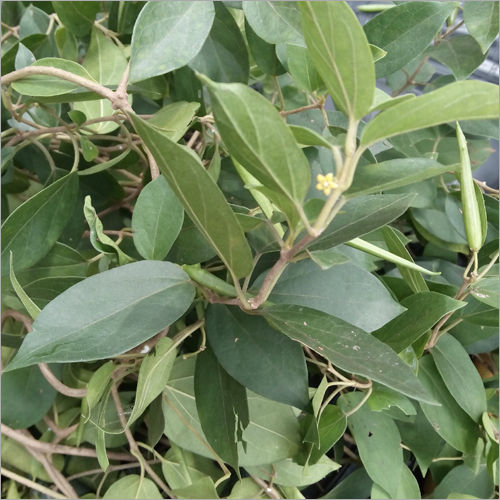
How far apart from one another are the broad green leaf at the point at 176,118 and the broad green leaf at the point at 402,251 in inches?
7.1

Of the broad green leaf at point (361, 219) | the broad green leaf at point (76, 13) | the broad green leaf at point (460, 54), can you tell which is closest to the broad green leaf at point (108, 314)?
the broad green leaf at point (361, 219)

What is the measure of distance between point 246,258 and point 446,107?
0.46ft

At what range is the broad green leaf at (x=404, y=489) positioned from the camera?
20.4 inches

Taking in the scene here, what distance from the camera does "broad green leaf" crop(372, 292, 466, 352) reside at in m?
0.40

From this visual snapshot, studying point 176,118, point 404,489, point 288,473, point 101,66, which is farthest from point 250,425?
point 101,66

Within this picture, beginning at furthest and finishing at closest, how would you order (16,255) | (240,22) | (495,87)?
(240,22) → (16,255) → (495,87)

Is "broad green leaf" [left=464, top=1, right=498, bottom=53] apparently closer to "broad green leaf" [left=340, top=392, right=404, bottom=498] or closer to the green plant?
the green plant

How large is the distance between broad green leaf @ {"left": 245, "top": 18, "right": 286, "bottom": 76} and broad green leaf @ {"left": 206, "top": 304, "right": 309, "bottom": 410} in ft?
0.83

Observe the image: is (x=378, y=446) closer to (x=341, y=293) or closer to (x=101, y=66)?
(x=341, y=293)

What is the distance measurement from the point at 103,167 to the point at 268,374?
242 mm

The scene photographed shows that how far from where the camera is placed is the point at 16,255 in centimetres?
45

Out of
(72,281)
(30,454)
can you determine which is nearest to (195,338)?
(72,281)

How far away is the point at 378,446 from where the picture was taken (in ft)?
1.66

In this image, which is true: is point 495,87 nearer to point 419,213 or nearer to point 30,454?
point 419,213
